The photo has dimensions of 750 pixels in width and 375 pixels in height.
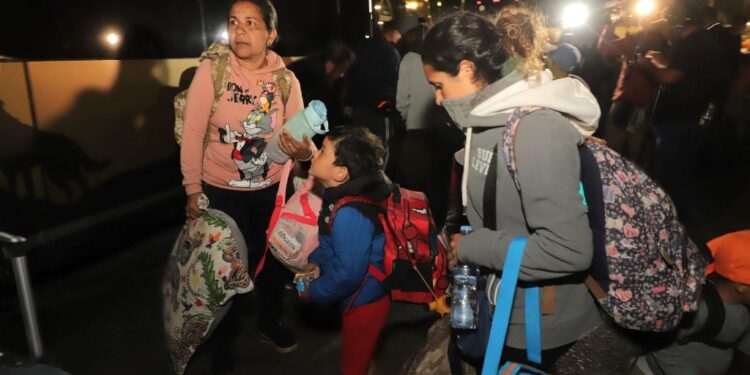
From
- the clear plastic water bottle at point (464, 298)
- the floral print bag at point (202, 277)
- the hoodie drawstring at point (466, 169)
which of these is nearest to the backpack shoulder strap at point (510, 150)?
the hoodie drawstring at point (466, 169)

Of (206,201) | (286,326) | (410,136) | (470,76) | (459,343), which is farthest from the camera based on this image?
(410,136)

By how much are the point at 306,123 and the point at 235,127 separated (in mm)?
438

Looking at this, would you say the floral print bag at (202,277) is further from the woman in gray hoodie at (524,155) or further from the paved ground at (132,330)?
the woman in gray hoodie at (524,155)

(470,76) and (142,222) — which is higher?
(470,76)

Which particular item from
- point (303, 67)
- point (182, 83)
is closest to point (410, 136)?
point (303, 67)

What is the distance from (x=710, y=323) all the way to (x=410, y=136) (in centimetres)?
345

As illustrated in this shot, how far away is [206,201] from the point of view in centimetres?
273

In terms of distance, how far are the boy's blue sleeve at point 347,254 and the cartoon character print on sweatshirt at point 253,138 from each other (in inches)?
30.3

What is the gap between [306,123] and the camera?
2639 mm

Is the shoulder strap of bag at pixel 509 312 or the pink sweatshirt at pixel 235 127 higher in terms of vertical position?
the pink sweatshirt at pixel 235 127

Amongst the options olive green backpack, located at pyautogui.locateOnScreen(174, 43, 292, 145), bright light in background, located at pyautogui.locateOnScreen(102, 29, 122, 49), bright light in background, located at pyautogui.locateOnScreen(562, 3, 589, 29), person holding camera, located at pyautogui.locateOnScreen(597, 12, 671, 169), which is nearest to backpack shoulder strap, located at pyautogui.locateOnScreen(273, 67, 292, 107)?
olive green backpack, located at pyautogui.locateOnScreen(174, 43, 292, 145)

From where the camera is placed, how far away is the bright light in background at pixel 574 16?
9852 millimetres

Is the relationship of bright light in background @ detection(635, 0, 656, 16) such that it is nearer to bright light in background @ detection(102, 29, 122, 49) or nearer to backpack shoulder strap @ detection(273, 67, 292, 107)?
backpack shoulder strap @ detection(273, 67, 292, 107)

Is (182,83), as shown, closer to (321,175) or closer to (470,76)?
(321,175)
